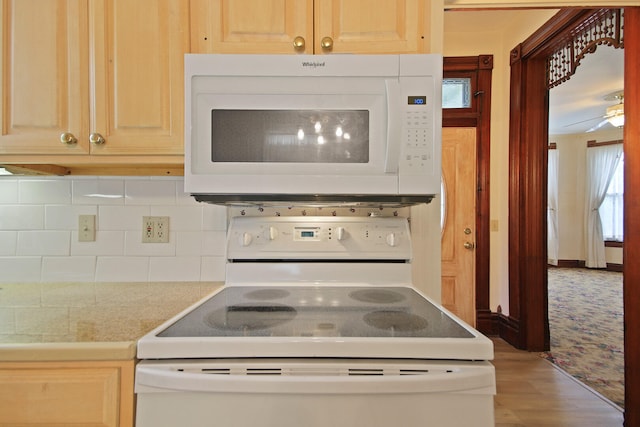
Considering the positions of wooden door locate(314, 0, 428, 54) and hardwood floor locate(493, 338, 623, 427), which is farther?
hardwood floor locate(493, 338, 623, 427)

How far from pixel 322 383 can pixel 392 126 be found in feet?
2.32

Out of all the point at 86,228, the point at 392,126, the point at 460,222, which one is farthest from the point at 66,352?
the point at 460,222

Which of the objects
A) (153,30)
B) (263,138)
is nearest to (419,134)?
(263,138)

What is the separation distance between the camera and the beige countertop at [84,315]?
0.72m

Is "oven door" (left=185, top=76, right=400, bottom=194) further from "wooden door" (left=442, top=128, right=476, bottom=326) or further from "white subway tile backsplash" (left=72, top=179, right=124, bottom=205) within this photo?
"wooden door" (left=442, top=128, right=476, bottom=326)

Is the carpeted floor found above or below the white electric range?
below

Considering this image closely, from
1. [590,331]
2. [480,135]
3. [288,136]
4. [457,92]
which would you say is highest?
[457,92]

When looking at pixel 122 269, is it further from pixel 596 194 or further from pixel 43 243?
pixel 596 194

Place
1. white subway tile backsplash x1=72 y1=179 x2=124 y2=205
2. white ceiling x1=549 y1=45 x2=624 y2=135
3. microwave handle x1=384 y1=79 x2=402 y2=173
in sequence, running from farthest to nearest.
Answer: white ceiling x1=549 y1=45 x2=624 y2=135 → white subway tile backsplash x1=72 y1=179 x2=124 y2=205 → microwave handle x1=384 y1=79 x2=402 y2=173

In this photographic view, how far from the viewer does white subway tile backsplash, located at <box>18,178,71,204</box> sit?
1.31m

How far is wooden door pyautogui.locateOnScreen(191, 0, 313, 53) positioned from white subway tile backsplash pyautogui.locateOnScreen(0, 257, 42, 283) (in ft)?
3.57

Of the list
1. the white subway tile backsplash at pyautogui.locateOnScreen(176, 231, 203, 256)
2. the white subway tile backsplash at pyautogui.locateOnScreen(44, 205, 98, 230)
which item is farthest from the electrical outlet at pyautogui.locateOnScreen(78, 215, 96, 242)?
the white subway tile backsplash at pyautogui.locateOnScreen(176, 231, 203, 256)

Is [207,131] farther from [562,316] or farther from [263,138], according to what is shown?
[562,316]

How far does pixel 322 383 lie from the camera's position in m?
0.68
